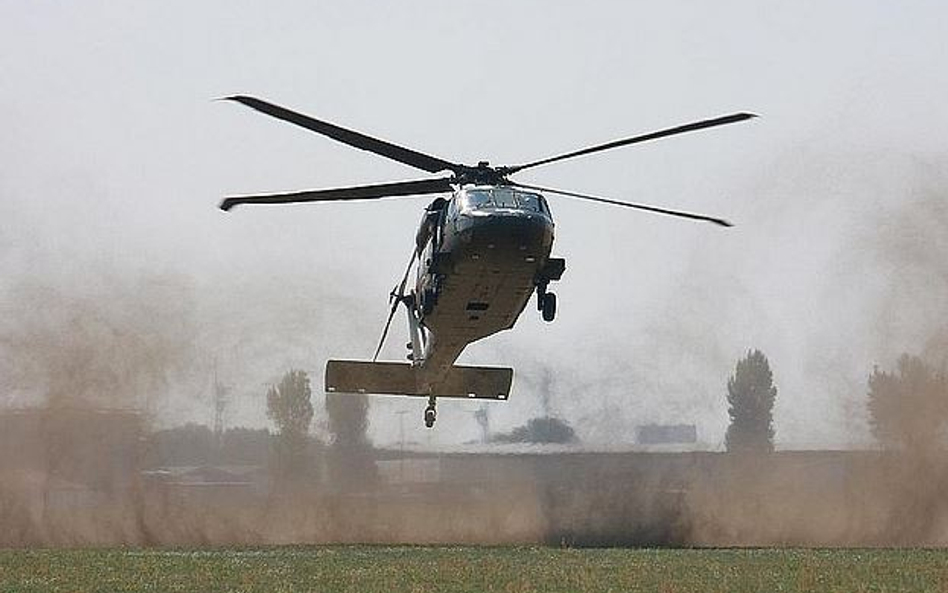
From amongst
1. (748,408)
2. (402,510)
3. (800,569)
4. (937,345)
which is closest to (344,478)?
(402,510)

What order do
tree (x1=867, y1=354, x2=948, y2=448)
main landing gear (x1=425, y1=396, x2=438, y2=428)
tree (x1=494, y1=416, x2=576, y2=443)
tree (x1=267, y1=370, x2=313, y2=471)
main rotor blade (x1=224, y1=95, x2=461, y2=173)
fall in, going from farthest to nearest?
tree (x1=494, y1=416, x2=576, y2=443) → tree (x1=267, y1=370, x2=313, y2=471) → tree (x1=867, y1=354, x2=948, y2=448) → main landing gear (x1=425, y1=396, x2=438, y2=428) → main rotor blade (x1=224, y1=95, x2=461, y2=173)

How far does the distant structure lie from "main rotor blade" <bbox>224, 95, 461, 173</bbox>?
1153 inches

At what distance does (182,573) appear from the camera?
30.3m

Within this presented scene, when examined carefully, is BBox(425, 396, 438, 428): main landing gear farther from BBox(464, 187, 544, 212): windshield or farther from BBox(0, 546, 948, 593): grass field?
BBox(464, 187, 544, 212): windshield

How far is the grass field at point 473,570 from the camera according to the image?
27.2 meters

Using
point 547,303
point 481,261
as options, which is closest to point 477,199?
point 481,261

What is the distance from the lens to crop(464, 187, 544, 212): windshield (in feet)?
95.9

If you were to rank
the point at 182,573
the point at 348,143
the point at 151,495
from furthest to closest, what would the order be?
the point at 151,495
the point at 182,573
the point at 348,143

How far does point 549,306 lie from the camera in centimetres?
3169

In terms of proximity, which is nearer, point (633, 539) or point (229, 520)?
point (633, 539)

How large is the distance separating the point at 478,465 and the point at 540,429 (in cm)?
348

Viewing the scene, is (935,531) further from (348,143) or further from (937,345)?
(348,143)

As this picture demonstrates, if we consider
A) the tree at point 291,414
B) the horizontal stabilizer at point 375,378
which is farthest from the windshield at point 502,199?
the tree at point 291,414

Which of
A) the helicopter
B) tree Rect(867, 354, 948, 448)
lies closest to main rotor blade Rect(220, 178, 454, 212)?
the helicopter
